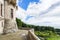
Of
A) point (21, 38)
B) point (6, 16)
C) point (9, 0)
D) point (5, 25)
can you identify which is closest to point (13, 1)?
point (9, 0)

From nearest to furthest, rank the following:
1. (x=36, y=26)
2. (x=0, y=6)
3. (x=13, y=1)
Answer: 1. (x=0, y=6)
2. (x=13, y=1)
3. (x=36, y=26)

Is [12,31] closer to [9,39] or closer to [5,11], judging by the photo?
[5,11]

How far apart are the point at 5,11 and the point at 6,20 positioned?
1.51 m

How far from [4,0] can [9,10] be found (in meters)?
2.06

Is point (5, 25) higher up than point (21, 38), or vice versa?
point (5, 25)

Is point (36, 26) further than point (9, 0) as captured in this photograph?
Yes

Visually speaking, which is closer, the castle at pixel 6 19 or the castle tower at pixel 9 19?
the castle at pixel 6 19

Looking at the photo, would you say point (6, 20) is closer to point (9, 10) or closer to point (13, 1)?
point (9, 10)

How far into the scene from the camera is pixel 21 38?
1869 centimetres

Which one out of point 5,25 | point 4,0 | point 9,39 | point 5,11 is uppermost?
point 4,0

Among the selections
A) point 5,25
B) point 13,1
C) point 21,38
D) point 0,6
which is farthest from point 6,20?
point 21,38

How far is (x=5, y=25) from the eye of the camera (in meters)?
24.9

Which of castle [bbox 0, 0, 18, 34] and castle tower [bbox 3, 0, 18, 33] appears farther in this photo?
A: castle tower [bbox 3, 0, 18, 33]

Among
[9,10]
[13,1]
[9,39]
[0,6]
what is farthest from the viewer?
[13,1]
